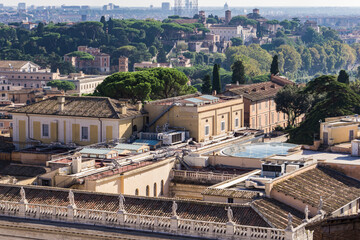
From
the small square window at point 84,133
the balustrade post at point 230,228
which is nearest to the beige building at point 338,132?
the small square window at point 84,133

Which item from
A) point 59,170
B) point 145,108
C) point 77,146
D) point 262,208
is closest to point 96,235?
point 262,208

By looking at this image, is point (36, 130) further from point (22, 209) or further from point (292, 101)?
point (292, 101)

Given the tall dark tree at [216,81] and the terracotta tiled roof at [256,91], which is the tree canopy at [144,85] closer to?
the terracotta tiled roof at [256,91]

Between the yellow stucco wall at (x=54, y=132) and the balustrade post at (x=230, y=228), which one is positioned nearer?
the balustrade post at (x=230, y=228)

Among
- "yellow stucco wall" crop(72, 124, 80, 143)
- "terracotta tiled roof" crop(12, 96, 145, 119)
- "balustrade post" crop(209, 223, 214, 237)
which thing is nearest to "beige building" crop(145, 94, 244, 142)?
"terracotta tiled roof" crop(12, 96, 145, 119)

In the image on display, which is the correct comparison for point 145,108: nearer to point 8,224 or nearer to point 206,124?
point 206,124

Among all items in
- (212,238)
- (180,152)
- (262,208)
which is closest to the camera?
(212,238)

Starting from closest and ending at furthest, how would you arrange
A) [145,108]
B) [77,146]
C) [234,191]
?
[234,191] < [77,146] < [145,108]
